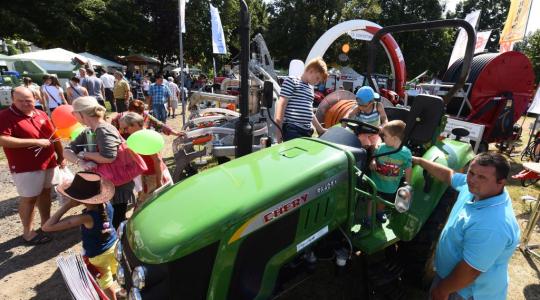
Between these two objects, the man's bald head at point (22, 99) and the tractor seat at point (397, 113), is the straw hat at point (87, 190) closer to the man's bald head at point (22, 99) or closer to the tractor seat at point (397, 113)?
the man's bald head at point (22, 99)

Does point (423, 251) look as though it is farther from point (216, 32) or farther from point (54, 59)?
point (54, 59)

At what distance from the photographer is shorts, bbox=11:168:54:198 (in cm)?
331

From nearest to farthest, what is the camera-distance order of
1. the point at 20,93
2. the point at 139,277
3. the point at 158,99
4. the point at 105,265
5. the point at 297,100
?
1. the point at 139,277
2. the point at 105,265
3. the point at 20,93
4. the point at 297,100
5. the point at 158,99

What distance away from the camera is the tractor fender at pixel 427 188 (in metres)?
2.35

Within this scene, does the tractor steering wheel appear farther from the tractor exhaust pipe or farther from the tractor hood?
the tractor exhaust pipe

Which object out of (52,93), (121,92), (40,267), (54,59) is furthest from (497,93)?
(54,59)

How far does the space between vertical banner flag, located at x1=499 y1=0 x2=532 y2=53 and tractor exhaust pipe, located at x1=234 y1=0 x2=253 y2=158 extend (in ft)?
32.5

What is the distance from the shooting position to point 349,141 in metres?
2.29

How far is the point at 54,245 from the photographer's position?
357 cm

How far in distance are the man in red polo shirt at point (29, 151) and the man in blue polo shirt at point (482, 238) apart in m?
3.69

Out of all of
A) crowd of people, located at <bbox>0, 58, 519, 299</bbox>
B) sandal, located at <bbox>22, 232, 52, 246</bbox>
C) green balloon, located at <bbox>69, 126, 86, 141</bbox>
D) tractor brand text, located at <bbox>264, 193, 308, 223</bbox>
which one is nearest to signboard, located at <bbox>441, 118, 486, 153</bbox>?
crowd of people, located at <bbox>0, 58, 519, 299</bbox>

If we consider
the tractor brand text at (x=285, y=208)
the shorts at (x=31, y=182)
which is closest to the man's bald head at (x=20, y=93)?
the shorts at (x=31, y=182)

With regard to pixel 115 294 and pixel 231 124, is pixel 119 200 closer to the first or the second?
pixel 115 294

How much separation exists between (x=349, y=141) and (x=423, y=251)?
1.08m
